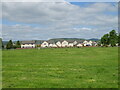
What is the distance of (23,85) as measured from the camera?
7.46 metres

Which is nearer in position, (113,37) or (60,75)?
(60,75)

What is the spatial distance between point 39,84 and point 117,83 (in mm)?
3402

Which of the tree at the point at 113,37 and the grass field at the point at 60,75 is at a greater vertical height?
the tree at the point at 113,37

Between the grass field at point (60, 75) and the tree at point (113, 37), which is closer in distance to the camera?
the grass field at point (60, 75)

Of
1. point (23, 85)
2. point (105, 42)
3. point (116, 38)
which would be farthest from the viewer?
point (105, 42)

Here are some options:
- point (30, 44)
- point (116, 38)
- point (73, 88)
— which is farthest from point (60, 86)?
point (30, 44)

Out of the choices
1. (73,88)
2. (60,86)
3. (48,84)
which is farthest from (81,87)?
(48,84)

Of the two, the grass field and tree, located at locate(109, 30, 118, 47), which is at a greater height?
tree, located at locate(109, 30, 118, 47)

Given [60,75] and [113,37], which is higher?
[113,37]

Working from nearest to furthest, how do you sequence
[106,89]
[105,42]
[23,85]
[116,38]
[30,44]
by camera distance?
1. [106,89]
2. [23,85]
3. [116,38]
4. [105,42]
5. [30,44]

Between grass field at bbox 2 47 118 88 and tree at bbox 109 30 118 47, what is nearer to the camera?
grass field at bbox 2 47 118 88

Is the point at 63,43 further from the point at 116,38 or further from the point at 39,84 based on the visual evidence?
the point at 39,84

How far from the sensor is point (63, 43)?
164 m

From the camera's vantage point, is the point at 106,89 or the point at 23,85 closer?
the point at 106,89
